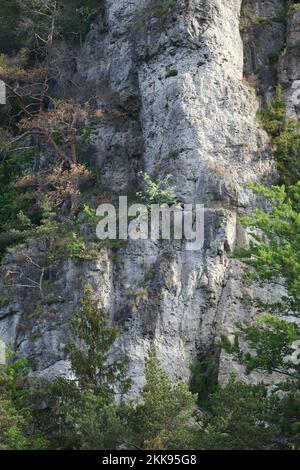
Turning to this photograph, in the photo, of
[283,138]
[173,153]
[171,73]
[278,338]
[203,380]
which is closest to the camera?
[278,338]

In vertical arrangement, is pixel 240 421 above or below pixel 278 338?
below

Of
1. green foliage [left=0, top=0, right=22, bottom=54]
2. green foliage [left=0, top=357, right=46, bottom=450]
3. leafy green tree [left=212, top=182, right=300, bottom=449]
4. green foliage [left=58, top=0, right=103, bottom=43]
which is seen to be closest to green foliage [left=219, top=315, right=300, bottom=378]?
leafy green tree [left=212, top=182, right=300, bottom=449]

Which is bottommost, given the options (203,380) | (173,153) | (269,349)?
(203,380)

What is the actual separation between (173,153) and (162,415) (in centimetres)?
816

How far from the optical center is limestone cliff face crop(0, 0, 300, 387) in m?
20.9

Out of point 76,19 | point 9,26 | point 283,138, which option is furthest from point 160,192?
point 9,26

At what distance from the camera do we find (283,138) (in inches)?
934

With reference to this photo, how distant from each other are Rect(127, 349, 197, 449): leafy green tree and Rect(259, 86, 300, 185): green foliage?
806 cm

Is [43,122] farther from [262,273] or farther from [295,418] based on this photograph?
[295,418]

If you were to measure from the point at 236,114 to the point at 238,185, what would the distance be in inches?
89.7

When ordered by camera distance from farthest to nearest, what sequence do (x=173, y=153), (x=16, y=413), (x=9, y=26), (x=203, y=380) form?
(x=9, y=26) < (x=173, y=153) < (x=203, y=380) < (x=16, y=413)

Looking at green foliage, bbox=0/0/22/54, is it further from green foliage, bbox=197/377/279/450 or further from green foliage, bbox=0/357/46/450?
green foliage, bbox=197/377/279/450

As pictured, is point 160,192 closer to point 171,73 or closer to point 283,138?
point 171,73

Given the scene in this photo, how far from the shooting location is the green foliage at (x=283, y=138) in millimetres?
23500
